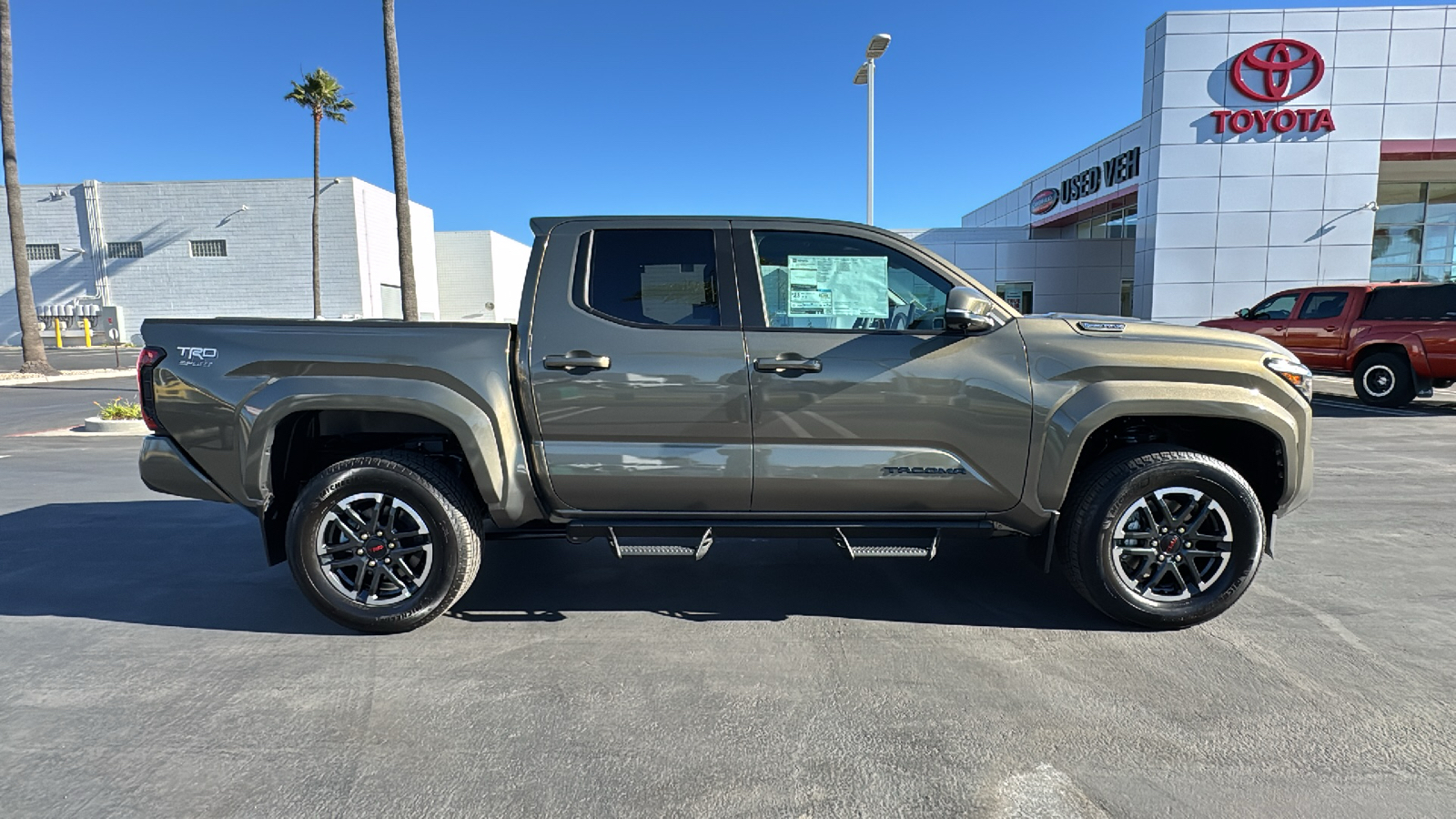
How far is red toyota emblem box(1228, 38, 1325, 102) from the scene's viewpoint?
17984mm

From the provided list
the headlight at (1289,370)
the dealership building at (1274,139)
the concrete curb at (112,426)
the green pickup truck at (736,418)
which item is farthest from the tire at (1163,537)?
the dealership building at (1274,139)

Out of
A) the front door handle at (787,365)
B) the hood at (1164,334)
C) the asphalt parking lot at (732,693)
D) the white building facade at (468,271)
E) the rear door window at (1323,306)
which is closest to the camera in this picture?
the asphalt parking lot at (732,693)

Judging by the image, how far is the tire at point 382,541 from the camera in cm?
339

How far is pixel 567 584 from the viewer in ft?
13.6

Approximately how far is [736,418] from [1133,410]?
5.89ft

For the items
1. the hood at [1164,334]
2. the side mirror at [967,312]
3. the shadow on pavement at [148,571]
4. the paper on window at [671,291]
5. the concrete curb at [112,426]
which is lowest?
the shadow on pavement at [148,571]

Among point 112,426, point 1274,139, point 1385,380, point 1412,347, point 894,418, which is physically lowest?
point 112,426

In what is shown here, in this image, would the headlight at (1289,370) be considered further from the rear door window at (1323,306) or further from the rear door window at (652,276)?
the rear door window at (1323,306)

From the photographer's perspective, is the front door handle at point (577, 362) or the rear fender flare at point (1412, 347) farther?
the rear fender flare at point (1412, 347)

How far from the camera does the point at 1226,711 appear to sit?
2.75 m

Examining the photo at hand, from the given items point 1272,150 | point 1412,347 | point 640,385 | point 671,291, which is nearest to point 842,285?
point 671,291

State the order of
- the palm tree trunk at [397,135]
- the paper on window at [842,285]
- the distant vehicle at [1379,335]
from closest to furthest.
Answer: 1. the paper on window at [842,285]
2. the distant vehicle at [1379,335]
3. the palm tree trunk at [397,135]

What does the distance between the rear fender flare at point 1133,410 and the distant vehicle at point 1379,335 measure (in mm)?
8493

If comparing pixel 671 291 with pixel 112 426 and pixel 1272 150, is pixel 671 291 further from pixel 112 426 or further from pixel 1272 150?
pixel 1272 150
